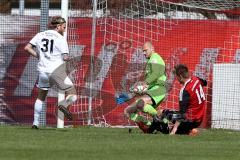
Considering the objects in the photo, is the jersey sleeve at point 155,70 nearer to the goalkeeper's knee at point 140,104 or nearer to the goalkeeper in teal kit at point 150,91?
the goalkeeper in teal kit at point 150,91

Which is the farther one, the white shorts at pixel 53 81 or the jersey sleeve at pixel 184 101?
the white shorts at pixel 53 81

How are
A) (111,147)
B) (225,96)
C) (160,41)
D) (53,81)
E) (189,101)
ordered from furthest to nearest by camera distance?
(160,41) → (225,96) → (53,81) → (189,101) → (111,147)

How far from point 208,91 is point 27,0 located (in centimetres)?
2678

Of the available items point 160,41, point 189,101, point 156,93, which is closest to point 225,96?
point 160,41

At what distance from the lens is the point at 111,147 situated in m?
11.6

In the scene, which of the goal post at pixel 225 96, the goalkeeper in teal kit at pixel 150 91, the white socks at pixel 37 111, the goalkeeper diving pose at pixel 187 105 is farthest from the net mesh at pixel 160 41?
the goalkeeper diving pose at pixel 187 105

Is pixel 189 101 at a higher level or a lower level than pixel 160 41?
lower

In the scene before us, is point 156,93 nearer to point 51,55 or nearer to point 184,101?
point 184,101

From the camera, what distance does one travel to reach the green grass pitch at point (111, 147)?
10.5m

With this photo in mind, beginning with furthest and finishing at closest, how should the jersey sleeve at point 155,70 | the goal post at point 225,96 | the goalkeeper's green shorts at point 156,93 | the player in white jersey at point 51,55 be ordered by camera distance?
1. the goal post at point 225,96
2. the player in white jersey at point 51,55
3. the goalkeeper's green shorts at point 156,93
4. the jersey sleeve at point 155,70

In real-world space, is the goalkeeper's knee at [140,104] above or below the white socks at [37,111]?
above

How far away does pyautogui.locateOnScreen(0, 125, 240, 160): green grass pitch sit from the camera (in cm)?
1049

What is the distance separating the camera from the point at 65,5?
Answer: 17797 mm

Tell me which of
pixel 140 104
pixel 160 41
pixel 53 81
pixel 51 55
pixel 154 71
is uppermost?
pixel 160 41
